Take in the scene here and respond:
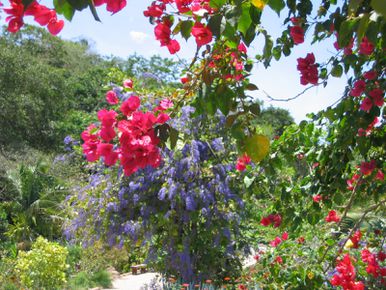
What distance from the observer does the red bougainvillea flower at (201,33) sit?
1188mm

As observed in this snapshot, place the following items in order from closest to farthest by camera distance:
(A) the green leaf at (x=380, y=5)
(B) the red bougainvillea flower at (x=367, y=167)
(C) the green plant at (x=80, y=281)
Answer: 1. (A) the green leaf at (x=380, y=5)
2. (B) the red bougainvillea flower at (x=367, y=167)
3. (C) the green plant at (x=80, y=281)

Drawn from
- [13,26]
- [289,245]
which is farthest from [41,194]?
[13,26]

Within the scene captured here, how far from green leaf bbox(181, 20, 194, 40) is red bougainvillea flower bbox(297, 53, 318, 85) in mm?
1011

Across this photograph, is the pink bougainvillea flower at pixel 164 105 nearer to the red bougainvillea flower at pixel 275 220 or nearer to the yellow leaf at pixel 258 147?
the yellow leaf at pixel 258 147

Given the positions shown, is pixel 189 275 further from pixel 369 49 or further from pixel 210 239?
pixel 369 49

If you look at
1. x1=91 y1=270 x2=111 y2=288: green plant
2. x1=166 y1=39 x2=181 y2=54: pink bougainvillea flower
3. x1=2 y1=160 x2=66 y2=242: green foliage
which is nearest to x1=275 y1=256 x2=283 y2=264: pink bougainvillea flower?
x1=166 y1=39 x2=181 y2=54: pink bougainvillea flower

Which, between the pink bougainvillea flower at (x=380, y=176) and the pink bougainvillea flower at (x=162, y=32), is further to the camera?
the pink bougainvillea flower at (x=380, y=176)

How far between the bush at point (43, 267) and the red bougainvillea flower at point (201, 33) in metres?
4.27

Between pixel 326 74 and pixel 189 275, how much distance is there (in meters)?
3.16

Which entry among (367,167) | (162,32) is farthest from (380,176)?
(162,32)

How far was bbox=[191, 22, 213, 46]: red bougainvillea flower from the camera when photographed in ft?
3.90

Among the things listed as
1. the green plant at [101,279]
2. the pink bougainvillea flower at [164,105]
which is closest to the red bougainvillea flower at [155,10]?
the pink bougainvillea flower at [164,105]

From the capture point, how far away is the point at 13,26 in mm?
941

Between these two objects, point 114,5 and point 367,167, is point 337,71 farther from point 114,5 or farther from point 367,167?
point 114,5
